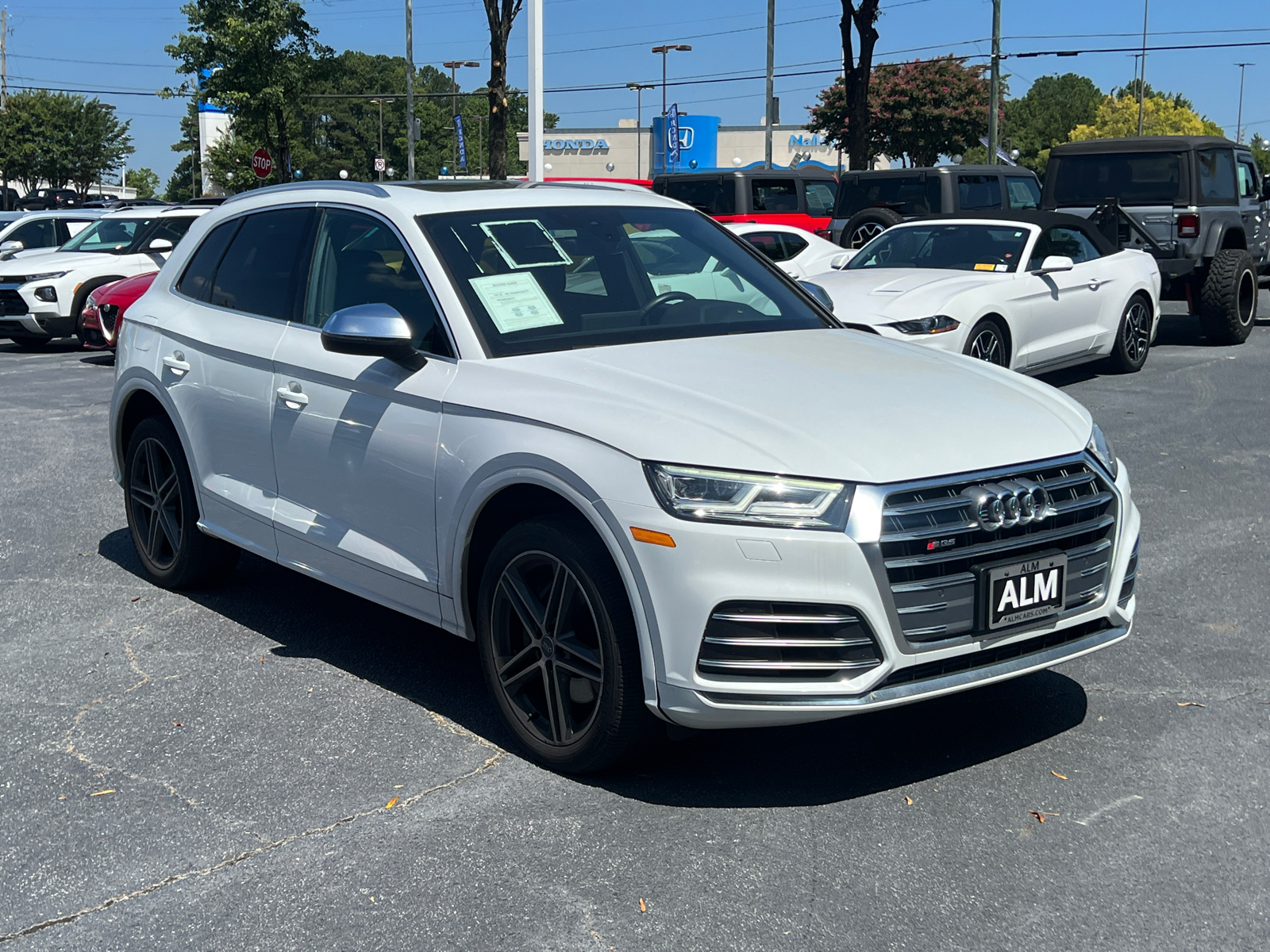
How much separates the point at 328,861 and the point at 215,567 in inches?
106

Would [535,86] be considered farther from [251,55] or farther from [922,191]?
[251,55]

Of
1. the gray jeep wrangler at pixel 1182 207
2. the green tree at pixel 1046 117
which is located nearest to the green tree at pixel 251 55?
the gray jeep wrangler at pixel 1182 207

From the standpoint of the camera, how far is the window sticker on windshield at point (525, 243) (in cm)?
465

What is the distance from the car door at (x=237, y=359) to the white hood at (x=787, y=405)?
1240 millimetres

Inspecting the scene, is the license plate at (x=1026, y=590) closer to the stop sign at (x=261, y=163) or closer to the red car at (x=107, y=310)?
the red car at (x=107, y=310)

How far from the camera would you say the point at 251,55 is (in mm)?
36625

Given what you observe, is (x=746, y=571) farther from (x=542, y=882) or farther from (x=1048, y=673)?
(x=1048, y=673)

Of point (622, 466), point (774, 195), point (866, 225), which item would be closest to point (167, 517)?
point (622, 466)

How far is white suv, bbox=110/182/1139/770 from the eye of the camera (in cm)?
349

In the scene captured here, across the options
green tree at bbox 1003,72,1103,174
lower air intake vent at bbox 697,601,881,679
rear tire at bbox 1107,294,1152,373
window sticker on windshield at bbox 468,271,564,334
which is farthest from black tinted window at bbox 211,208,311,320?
green tree at bbox 1003,72,1103,174

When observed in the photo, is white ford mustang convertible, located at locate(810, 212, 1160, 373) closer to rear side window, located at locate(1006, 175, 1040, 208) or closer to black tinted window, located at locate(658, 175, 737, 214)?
rear side window, located at locate(1006, 175, 1040, 208)

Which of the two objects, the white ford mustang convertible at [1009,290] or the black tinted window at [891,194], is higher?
the black tinted window at [891,194]

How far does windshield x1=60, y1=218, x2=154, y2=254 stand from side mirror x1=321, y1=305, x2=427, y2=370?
45.9 feet

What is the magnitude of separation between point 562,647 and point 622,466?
0.61 m
